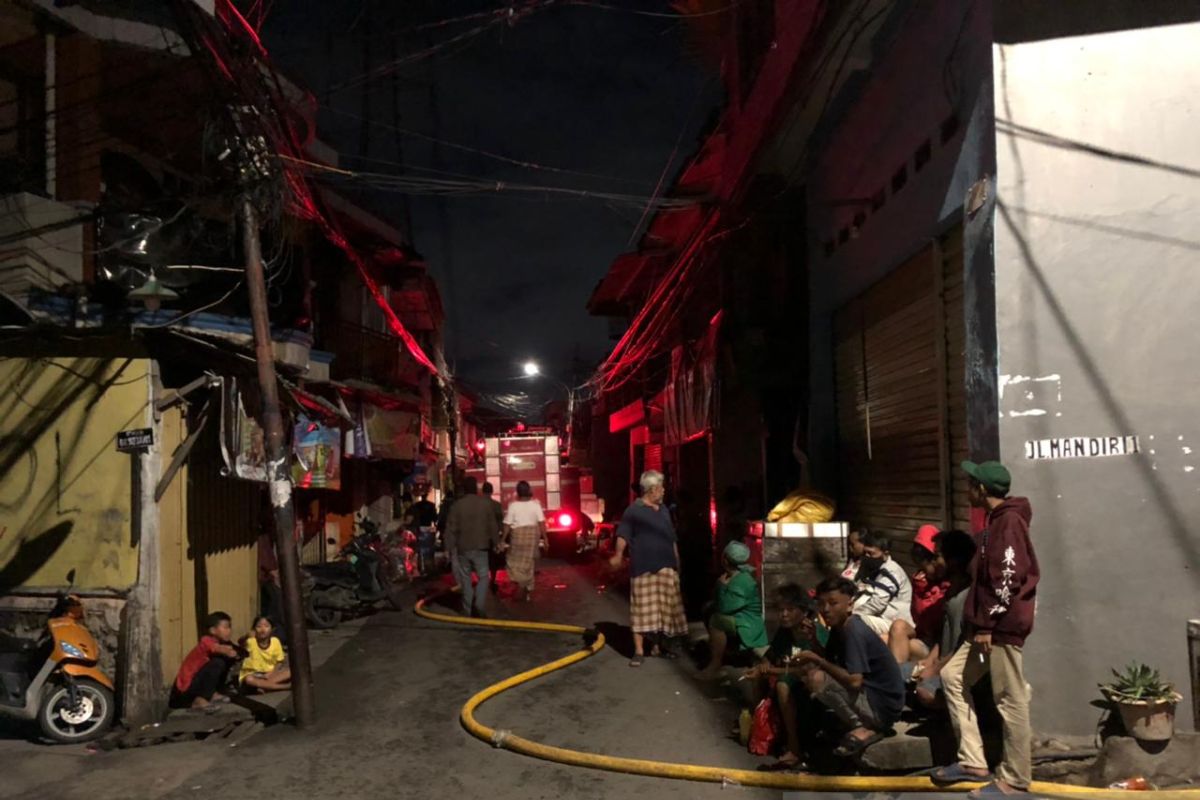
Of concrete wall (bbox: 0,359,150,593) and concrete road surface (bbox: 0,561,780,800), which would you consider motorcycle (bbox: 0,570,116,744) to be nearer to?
concrete road surface (bbox: 0,561,780,800)

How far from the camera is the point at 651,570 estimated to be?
29.7 ft

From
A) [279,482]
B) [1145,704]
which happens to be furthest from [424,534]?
[1145,704]

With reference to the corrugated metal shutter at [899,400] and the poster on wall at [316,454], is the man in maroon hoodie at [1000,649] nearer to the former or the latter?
the corrugated metal shutter at [899,400]

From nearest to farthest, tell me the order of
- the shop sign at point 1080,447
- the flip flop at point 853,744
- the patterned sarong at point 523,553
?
the flip flop at point 853,744 < the shop sign at point 1080,447 < the patterned sarong at point 523,553

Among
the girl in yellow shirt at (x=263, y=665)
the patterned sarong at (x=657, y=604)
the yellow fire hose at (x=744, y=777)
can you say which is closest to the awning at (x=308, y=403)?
the girl in yellow shirt at (x=263, y=665)

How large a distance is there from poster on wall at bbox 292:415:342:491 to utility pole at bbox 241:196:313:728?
524 cm

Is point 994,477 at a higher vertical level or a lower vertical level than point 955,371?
lower

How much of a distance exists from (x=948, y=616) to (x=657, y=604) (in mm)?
3800

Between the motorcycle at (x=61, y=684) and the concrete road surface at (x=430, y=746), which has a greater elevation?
the motorcycle at (x=61, y=684)

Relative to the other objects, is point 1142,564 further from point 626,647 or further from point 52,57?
point 52,57

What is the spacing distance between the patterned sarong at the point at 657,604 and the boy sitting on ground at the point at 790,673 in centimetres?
253

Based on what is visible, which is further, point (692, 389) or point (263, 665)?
point (692, 389)

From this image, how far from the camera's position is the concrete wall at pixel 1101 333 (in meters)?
5.97

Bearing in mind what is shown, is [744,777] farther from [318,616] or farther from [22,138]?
[22,138]
